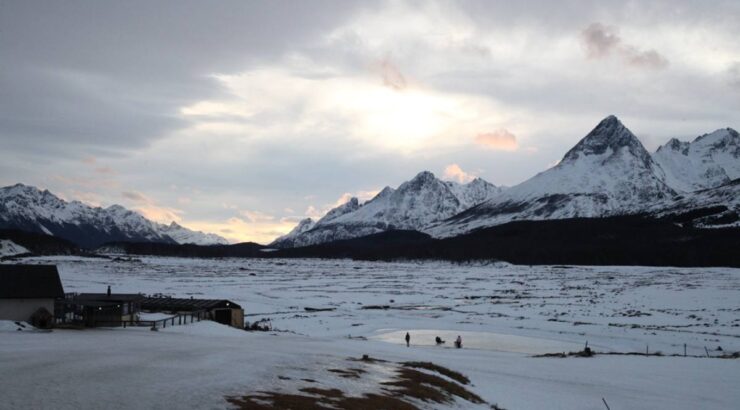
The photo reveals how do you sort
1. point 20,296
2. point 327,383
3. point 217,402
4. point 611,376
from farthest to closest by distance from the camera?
1. point 20,296
2. point 611,376
3. point 327,383
4. point 217,402

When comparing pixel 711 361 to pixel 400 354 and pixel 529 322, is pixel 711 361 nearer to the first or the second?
pixel 400 354

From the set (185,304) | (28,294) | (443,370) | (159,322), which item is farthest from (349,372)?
(185,304)

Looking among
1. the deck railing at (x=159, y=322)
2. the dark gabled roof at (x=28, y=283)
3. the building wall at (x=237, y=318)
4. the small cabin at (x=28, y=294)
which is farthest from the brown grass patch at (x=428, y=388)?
the building wall at (x=237, y=318)

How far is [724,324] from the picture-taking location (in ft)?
192

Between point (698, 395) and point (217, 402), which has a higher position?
point (217, 402)

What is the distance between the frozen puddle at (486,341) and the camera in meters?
49.6

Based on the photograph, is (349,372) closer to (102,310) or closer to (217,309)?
(102,310)

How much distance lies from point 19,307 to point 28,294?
3.75 ft

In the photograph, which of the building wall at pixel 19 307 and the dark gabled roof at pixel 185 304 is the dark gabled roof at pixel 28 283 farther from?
the dark gabled roof at pixel 185 304

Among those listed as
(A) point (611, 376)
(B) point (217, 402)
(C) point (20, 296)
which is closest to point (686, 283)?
(A) point (611, 376)

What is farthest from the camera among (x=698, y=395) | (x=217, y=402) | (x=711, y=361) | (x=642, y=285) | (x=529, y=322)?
(x=642, y=285)

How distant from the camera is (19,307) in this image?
153 feet

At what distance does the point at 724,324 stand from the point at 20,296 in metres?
56.4

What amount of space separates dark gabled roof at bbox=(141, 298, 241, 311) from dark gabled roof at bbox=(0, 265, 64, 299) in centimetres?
1228
